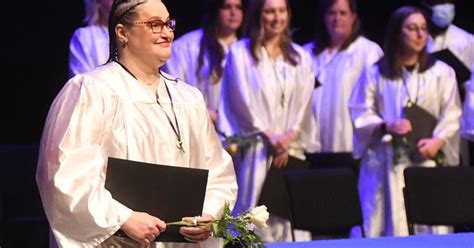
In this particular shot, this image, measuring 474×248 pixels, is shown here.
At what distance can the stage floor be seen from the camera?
3.92 metres

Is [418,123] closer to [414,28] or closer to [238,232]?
[414,28]

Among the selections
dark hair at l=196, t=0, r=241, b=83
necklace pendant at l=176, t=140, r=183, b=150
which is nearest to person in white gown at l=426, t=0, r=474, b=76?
dark hair at l=196, t=0, r=241, b=83

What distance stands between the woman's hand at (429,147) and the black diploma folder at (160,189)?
463 cm

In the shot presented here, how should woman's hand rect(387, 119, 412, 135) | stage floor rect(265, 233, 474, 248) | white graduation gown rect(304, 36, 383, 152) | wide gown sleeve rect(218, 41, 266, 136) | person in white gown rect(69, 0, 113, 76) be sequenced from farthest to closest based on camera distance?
white graduation gown rect(304, 36, 383, 152), woman's hand rect(387, 119, 412, 135), wide gown sleeve rect(218, 41, 266, 136), person in white gown rect(69, 0, 113, 76), stage floor rect(265, 233, 474, 248)

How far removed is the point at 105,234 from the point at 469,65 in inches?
214

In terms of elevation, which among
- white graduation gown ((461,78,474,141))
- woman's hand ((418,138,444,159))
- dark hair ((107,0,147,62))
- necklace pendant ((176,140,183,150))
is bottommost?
woman's hand ((418,138,444,159))

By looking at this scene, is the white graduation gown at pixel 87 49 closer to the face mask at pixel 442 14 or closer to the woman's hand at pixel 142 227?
the face mask at pixel 442 14

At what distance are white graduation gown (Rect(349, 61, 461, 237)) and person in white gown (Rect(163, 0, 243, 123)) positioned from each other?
1.10 metres

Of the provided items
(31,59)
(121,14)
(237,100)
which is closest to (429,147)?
(237,100)

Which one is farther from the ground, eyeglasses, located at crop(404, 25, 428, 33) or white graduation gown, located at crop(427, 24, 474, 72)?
eyeglasses, located at crop(404, 25, 428, 33)

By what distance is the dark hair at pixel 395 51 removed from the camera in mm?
7707

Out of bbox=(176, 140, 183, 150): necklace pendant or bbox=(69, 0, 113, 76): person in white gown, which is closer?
bbox=(176, 140, 183, 150): necklace pendant

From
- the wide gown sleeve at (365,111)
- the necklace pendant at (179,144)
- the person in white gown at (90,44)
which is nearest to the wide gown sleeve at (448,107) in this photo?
the wide gown sleeve at (365,111)

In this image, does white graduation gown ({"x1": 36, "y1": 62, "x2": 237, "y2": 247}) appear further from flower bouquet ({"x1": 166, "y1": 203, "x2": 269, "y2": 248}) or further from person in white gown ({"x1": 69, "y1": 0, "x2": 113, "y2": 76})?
person in white gown ({"x1": 69, "y1": 0, "x2": 113, "y2": 76})
